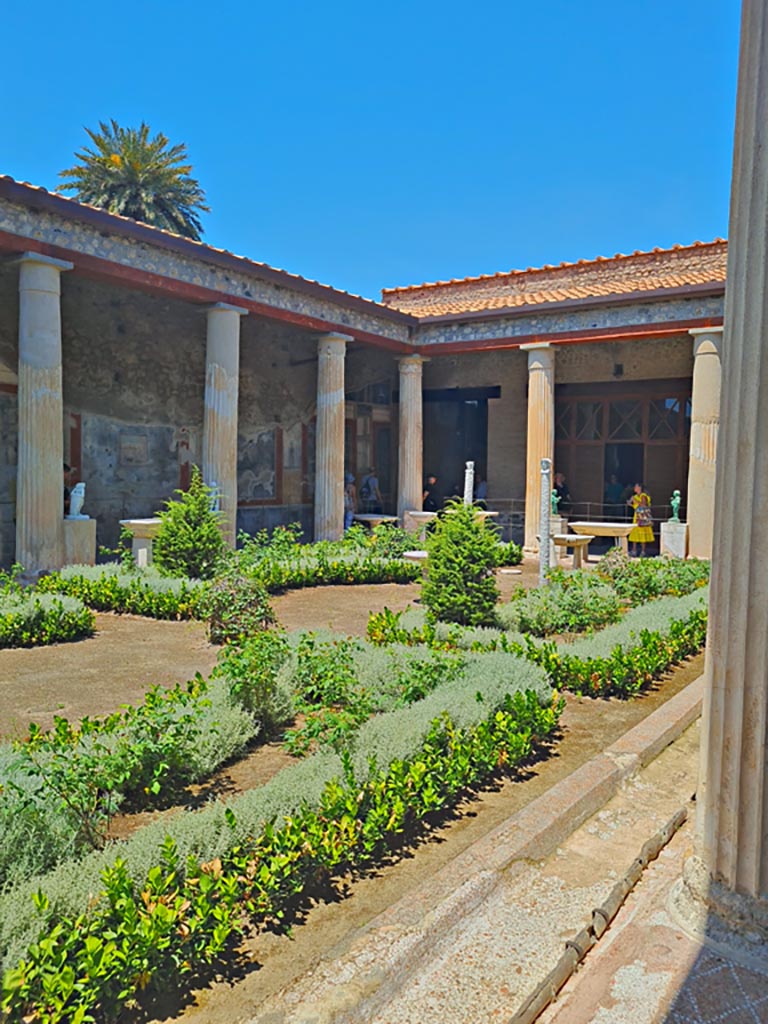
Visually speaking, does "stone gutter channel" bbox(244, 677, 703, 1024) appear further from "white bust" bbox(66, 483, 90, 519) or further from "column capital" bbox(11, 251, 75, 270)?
"column capital" bbox(11, 251, 75, 270)

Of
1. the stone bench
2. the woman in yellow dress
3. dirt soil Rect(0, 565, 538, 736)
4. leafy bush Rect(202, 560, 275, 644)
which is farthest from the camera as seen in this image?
the woman in yellow dress

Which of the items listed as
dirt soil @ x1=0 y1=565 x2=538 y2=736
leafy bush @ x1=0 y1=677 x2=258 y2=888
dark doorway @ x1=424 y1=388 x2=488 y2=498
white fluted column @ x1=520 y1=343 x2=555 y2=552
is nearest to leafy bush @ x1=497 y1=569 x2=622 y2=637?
dirt soil @ x1=0 y1=565 x2=538 y2=736

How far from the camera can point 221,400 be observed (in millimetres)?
13133

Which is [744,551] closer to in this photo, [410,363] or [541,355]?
[541,355]

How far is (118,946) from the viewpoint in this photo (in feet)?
7.72

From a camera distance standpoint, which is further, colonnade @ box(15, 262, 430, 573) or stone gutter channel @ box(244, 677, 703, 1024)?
colonnade @ box(15, 262, 430, 573)

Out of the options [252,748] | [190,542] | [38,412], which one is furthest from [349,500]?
[252,748]

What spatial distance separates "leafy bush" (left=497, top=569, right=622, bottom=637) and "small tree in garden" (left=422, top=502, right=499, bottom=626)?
1.06ft

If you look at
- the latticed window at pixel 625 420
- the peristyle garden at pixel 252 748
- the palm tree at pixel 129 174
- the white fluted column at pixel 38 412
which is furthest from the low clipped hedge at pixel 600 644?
the palm tree at pixel 129 174

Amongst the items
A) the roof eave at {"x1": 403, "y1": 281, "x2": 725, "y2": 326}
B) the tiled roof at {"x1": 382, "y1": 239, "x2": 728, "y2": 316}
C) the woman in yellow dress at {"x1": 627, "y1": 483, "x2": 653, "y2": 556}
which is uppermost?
the tiled roof at {"x1": 382, "y1": 239, "x2": 728, "y2": 316}

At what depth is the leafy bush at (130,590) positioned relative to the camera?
8602 mm

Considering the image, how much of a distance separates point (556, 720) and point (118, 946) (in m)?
3.28

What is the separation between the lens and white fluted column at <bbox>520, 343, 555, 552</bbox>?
1568 centimetres

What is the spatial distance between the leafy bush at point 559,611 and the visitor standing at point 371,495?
9.77 meters
